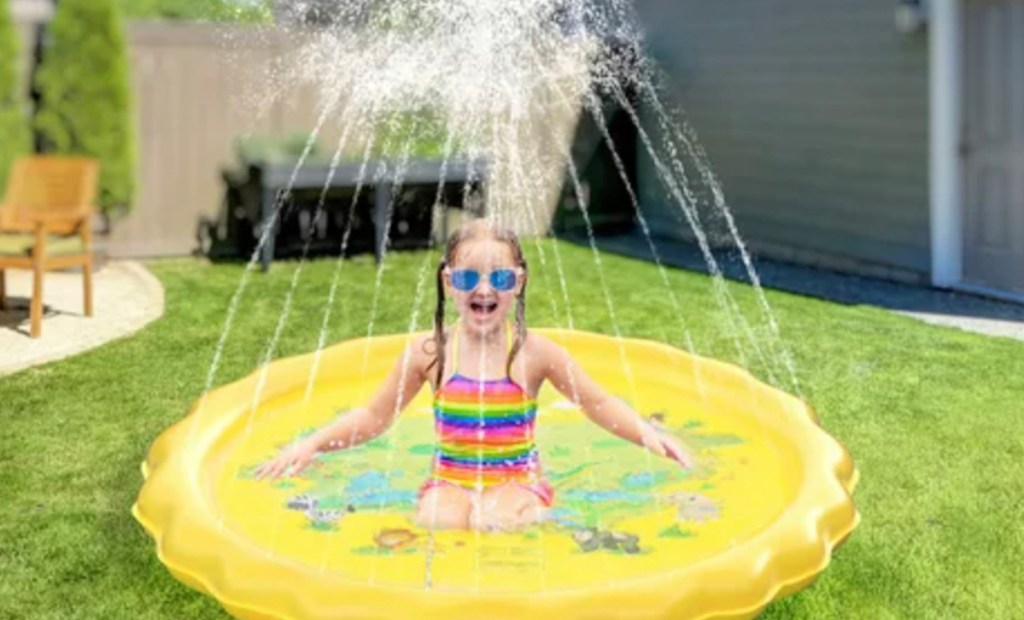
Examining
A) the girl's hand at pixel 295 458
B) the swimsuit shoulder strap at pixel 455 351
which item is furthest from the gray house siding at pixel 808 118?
the girl's hand at pixel 295 458

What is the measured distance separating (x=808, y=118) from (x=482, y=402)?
8138 mm

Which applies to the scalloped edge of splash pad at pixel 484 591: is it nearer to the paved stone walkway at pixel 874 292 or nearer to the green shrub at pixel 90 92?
the paved stone walkway at pixel 874 292

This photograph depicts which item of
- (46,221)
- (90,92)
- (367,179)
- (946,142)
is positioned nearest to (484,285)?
(46,221)

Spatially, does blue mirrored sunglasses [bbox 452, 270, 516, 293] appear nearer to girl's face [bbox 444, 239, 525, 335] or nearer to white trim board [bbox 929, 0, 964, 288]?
girl's face [bbox 444, 239, 525, 335]

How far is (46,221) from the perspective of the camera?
25.0ft

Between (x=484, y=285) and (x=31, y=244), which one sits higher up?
(x=484, y=285)

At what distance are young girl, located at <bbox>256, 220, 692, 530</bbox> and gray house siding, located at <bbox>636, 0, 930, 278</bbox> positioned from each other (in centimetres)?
683

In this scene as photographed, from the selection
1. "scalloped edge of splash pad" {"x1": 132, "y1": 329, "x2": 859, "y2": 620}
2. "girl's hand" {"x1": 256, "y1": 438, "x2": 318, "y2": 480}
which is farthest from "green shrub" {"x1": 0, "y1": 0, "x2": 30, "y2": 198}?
"girl's hand" {"x1": 256, "y1": 438, "x2": 318, "y2": 480}

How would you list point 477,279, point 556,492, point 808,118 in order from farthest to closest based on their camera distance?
1. point 808,118
2. point 556,492
3. point 477,279

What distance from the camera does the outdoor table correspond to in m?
10.6

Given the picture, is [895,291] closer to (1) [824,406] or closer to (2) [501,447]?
(1) [824,406]

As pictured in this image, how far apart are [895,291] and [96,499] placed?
6825 mm

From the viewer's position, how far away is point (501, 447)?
153 inches

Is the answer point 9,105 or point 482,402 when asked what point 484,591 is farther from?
point 9,105
